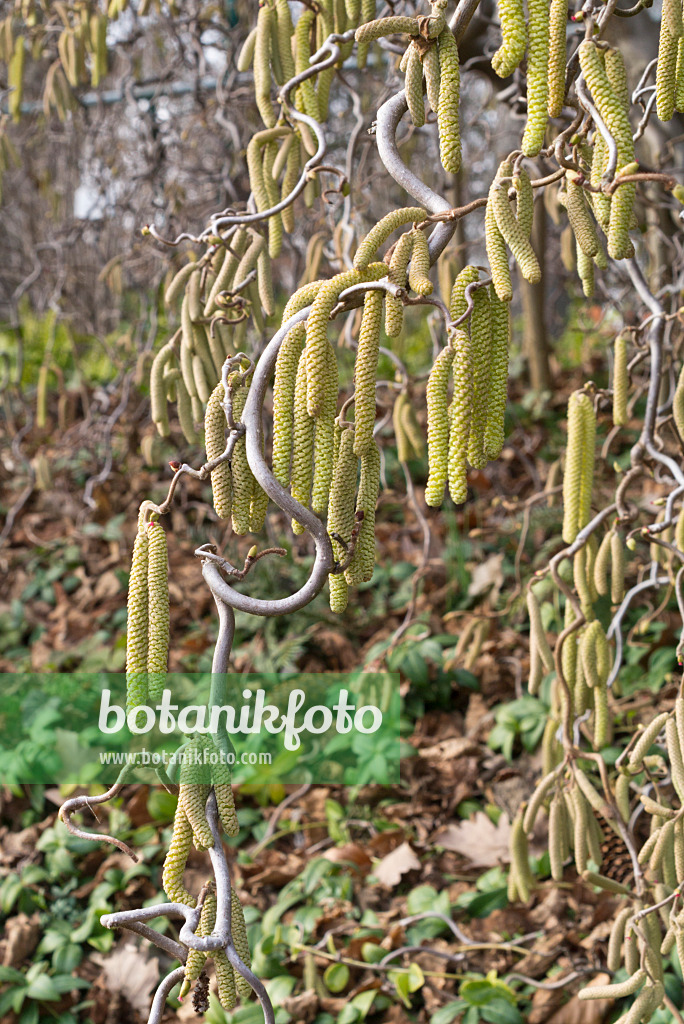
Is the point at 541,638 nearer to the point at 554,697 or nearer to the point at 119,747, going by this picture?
the point at 554,697

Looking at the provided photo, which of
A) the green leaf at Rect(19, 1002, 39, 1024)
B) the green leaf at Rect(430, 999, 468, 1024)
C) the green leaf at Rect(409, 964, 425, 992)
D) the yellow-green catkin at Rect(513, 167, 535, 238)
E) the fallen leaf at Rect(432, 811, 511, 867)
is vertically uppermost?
the yellow-green catkin at Rect(513, 167, 535, 238)

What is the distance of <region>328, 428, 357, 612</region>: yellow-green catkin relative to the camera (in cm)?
103

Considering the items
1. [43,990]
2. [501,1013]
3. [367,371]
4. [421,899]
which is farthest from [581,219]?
[43,990]

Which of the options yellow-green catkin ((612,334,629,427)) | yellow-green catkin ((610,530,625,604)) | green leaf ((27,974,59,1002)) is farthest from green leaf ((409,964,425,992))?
yellow-green catkin ((612,334,629,427))

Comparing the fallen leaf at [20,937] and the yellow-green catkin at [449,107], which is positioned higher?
the yellow-green catkin at [449,107]

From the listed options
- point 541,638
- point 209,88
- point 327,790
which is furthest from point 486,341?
point 209,88

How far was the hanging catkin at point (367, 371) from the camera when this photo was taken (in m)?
1.00

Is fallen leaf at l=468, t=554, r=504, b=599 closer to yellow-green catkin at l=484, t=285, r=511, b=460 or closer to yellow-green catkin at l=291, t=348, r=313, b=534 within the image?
yellow-green catkin at l=484, t=285, r=511, b=460

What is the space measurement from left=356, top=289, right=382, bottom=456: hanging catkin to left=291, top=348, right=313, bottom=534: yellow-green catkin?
0.05 metres

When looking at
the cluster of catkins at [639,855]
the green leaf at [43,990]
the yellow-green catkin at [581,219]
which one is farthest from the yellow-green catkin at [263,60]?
A: the green leaf at [43,990]

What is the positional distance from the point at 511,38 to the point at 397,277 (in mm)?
285

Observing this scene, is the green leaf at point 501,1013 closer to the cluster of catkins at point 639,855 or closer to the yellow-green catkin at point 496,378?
the cluster of catkins at point 639,855

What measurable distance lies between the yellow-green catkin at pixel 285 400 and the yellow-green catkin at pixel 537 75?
34 centimetres

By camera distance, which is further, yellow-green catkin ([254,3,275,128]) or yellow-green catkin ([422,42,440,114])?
yellow-green catkin ([254,3,275,128])
